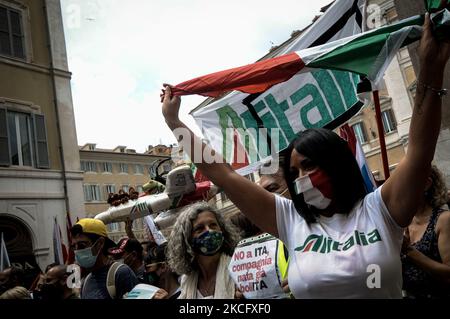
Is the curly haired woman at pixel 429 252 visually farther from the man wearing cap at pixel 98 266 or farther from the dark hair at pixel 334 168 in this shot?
the man wearing cap at pixel 98 266

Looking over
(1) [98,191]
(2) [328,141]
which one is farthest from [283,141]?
(1) [98,191]

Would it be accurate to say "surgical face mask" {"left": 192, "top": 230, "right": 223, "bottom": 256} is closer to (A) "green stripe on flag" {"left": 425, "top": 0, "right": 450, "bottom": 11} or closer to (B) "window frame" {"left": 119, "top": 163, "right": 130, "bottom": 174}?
(A) "green stripe on flag" {"left": 425, "top": 0, "right": 450, "bottom": 11}

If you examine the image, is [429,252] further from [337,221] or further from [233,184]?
[233,184]

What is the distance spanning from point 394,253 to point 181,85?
1.56 m

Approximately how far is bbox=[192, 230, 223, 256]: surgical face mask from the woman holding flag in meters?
0.85

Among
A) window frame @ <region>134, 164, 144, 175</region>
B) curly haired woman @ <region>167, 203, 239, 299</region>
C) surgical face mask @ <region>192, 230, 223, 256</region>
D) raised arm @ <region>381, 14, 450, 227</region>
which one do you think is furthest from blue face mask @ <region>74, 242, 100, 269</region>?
window frame @ <region>134, 164, 144, 175</region>

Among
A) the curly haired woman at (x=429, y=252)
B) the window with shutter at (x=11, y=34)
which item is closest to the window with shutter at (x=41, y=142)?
the window with shutter at (x=11, y=34)

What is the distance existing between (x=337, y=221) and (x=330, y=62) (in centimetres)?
109

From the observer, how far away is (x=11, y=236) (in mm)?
11570

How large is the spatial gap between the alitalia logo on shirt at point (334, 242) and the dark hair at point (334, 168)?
100 mm

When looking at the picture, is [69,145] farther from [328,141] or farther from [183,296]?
[328,141]

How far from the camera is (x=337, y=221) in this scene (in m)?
1.59
